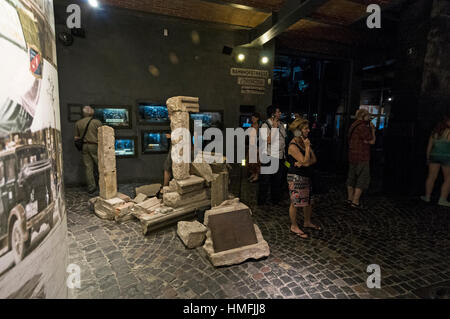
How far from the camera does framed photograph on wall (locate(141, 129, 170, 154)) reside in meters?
7.59

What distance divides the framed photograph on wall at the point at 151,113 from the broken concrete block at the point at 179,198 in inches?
136

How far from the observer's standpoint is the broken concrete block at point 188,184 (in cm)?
483

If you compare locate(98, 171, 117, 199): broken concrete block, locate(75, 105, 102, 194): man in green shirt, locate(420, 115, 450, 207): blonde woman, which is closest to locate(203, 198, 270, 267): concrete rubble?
locate(98, 171, 117, 199): broken concrete block

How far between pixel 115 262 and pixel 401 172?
7520mm

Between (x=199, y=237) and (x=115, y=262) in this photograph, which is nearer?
(x=115, y=262)

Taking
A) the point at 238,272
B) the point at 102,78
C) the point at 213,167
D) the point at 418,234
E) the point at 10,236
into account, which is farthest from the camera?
the point at 102,78

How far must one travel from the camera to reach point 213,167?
217 inches

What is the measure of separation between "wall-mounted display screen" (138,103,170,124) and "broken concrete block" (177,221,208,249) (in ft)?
14.8

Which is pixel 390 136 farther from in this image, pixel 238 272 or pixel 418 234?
pixel 238 272

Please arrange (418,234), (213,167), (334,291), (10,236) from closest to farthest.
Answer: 1. (10,236)
2. (334,291)
3. (418,234)
4. (213,167)

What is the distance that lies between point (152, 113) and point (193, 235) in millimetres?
4987

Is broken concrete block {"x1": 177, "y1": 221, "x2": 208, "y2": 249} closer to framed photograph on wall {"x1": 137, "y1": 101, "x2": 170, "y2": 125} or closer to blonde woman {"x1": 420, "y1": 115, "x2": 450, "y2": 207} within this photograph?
framed photograph on wall {"x1": 137, "y1": 101, "x2": 170, "y2": 125}
